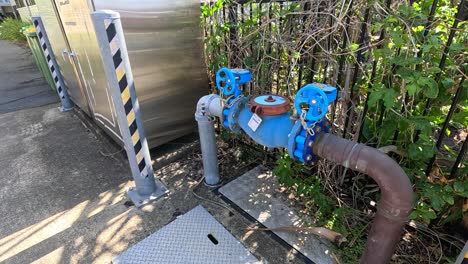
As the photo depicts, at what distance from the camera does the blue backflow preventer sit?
1455 millimetres

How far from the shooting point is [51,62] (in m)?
4.29

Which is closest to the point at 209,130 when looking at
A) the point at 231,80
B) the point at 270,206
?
the point at 231,80

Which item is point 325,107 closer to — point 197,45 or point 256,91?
point 256,91

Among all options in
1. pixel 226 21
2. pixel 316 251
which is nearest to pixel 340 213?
pixel 316 251

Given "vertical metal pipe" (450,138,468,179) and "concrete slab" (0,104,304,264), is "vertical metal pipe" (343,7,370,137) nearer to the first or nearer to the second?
"vertical metal pipe" (450,138,468,179)

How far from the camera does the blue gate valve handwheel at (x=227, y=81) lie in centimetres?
195

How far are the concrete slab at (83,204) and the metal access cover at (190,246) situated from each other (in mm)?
73

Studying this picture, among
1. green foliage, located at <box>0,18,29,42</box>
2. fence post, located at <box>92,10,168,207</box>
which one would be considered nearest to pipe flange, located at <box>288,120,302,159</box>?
fence post, located at <box>92,10,168,207</box>

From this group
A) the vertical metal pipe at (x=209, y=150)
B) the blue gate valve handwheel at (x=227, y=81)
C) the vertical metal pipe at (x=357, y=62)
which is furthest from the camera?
the vertical metal pipe at (x=209, y=150)

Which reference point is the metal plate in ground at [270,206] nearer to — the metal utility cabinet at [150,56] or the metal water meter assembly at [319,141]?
the metal water meter assembly at [319,141]

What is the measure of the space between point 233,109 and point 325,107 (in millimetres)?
743

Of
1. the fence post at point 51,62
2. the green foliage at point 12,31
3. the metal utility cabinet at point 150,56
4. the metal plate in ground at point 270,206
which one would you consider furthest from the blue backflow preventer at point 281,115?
the green foliage at point 12,31

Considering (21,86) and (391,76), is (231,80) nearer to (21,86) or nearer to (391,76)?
(391,76)

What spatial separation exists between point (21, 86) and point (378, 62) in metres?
7.30
